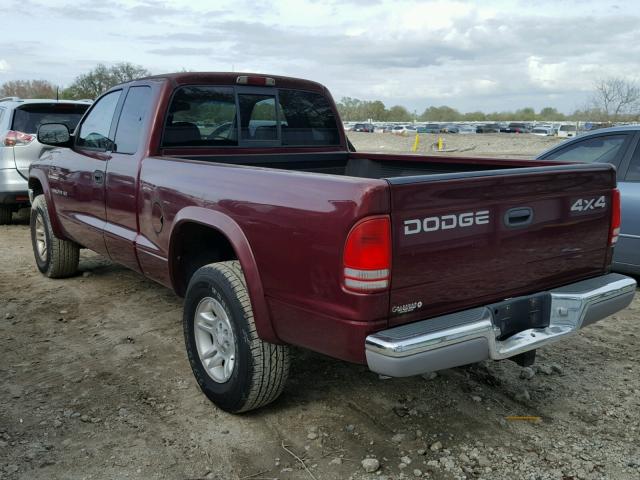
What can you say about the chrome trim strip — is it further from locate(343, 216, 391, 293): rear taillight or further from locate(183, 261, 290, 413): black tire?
locate(183, 261, 290, 413): black tire

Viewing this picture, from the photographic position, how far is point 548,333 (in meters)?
2.95

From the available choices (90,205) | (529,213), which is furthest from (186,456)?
(90,205)

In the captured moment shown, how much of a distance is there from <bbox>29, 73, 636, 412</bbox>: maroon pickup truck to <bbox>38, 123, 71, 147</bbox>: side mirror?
94cm

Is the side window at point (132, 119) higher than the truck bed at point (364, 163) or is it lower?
higher

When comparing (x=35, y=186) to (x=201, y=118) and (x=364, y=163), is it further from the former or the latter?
(x=364, y=163)

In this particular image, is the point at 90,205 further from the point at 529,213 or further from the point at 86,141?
the point at 529,213

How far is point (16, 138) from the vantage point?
8656 mm

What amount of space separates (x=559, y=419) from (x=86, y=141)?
4.16 m

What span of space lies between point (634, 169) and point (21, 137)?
777cm

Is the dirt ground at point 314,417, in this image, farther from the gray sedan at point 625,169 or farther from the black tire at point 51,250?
the black tire at point 51,250

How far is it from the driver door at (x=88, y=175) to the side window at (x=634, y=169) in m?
4.57

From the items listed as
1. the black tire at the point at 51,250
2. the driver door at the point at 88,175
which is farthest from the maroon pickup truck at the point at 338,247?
the black tire at the point at 51,250

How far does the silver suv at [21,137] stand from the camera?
28.4ft

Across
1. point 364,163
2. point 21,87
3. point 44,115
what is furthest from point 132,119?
point 21,87
